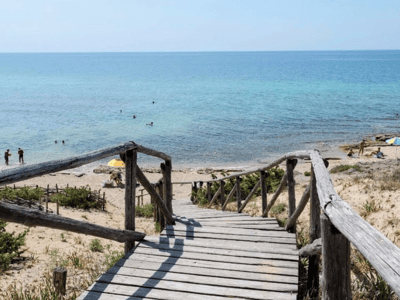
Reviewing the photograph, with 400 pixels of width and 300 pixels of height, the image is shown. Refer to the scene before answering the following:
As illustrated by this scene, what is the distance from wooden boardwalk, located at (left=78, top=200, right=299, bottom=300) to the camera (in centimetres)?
385

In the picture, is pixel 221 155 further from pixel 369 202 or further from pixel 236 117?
pixel 369 202

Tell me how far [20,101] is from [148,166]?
149ft

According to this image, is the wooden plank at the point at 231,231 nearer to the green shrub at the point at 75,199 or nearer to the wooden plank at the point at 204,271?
the wooden plank at the point at 204,271

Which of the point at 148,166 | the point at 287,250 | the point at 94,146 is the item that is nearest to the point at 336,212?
the point at 287,250

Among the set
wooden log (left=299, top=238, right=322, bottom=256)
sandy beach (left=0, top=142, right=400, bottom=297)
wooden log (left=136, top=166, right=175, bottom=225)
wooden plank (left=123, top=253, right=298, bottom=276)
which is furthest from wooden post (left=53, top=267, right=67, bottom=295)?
wooden log (left=299, top=238, right=322, bottom=256)

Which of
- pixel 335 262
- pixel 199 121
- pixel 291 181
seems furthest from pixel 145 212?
pixel 199 121

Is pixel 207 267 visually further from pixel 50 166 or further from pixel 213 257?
pixel 50 166

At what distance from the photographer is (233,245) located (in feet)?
16.6

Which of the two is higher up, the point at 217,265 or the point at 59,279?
the point at 217,265

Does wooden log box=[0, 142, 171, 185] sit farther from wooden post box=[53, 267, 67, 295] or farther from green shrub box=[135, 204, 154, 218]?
green shrub box=[135, 204, 154, 218]

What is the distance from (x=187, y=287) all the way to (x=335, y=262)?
6.42 ft

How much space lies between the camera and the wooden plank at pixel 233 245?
488cm

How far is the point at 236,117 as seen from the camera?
47.8 meters

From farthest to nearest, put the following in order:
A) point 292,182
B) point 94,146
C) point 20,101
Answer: point 20,101
point 94,146
point 292,182
